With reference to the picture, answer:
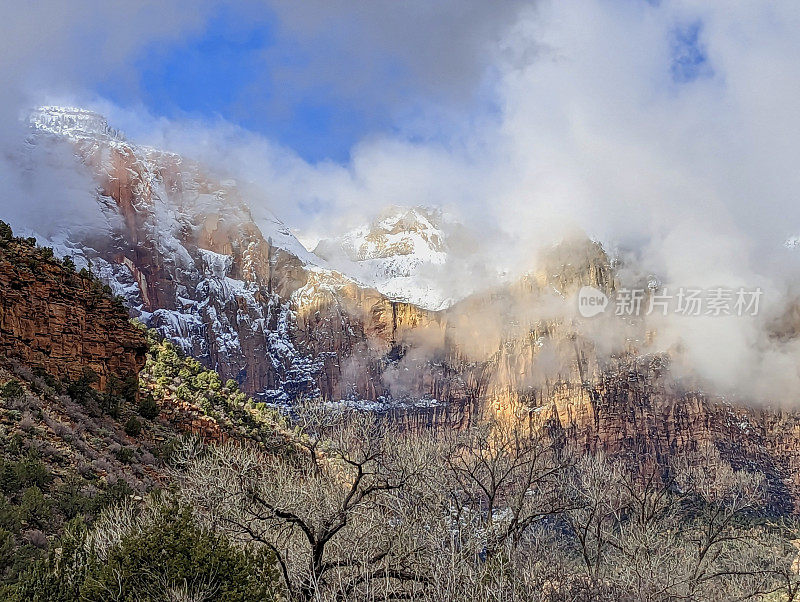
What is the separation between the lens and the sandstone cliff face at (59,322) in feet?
80.7

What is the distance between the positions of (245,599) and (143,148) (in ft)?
458

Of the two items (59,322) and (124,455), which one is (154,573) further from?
(59,322)

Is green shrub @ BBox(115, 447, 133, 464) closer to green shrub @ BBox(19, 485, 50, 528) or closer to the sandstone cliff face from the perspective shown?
the sandstone cliff face

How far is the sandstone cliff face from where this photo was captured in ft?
80.7

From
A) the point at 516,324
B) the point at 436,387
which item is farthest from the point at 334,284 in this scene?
the point at 516,324

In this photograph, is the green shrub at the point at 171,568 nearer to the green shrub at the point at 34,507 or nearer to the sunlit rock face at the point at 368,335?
the green shrub at the point at 34,507

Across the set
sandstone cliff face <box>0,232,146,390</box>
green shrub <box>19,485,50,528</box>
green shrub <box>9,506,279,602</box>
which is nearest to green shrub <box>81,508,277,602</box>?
green shrub <box>9,506,279,602</box>

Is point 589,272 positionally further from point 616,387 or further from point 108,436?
point 108,436

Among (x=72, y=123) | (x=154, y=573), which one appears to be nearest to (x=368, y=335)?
(x=72, y=123)

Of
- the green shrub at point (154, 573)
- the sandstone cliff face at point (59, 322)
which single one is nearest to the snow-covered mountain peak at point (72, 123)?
the sandstone cliff face at point (59, 322)

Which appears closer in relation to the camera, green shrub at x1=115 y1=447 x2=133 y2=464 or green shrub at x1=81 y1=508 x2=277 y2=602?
green shrub at x1=81 y1=508 x2=277 y2=602

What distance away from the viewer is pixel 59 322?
1051 inches

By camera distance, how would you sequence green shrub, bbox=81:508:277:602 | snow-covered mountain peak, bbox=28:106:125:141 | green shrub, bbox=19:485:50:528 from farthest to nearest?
1. snow-covered mountain peak, bbox=28:106:125:141
2. green shrub, bbox=19:485:50:528
3. green shrub, bbox=81:508:277:602

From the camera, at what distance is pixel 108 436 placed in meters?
22.3
